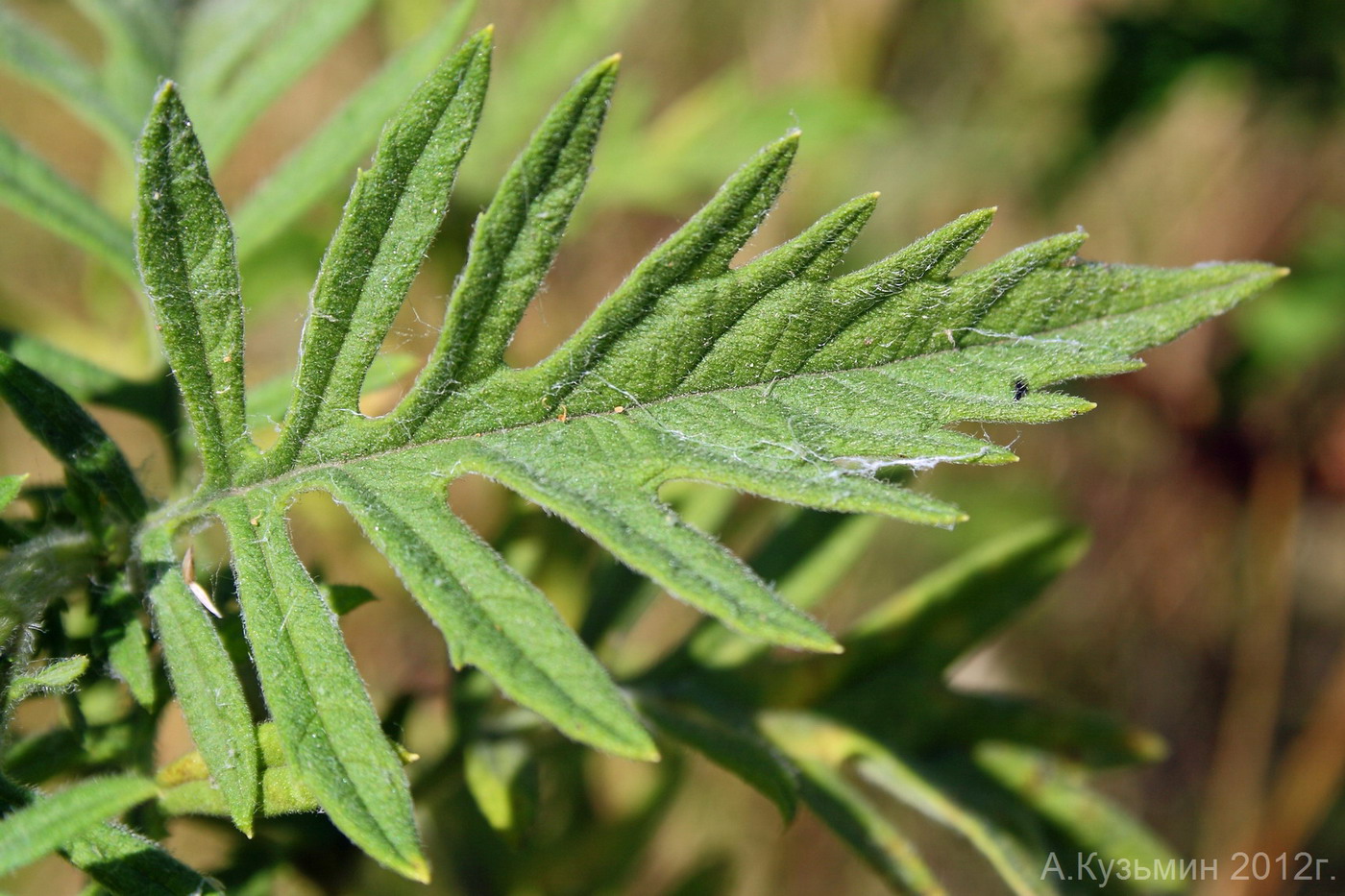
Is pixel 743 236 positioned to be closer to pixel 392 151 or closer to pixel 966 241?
pixel 966 241

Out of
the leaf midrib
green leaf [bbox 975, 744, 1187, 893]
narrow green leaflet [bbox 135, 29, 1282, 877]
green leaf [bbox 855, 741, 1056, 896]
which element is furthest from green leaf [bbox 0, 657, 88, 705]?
green leaf [bbox 975, 744, 1187, 893]

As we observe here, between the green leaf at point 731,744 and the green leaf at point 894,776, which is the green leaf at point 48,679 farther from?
the green leaf at point 894,776

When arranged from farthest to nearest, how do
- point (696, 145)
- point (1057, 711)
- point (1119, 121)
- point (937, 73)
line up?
point (937, 73) < point (1119, 121) < point (696, 145) < point (1057, 711)

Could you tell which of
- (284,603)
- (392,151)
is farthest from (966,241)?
(284,603)

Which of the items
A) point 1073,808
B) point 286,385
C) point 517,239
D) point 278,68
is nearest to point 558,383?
point 517,239

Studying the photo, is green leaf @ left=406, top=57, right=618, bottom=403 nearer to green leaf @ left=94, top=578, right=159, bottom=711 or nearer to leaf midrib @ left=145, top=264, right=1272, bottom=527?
leaf midrib @ left=145, top=264, right=1272, bottom=527

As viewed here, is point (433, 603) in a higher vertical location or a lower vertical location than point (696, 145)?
lower
